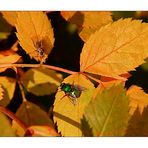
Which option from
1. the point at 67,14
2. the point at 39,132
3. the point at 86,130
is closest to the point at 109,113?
the point at 86,130

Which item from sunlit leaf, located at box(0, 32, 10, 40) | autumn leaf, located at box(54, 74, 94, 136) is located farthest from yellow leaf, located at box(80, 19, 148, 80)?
sunlit leaf, located at box(0, 32, 10, 40)

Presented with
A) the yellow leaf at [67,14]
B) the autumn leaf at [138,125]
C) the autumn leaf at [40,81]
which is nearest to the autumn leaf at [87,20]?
the yellow leaf at [67,14]

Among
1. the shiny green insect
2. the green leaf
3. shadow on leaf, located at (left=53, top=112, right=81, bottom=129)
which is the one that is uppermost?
the shiny green insect

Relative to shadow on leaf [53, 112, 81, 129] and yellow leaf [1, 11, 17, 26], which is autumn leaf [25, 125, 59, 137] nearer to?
shadow on leaf [53, 112, 81, 129]

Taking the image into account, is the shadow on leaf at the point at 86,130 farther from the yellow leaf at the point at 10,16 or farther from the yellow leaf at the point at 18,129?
the yellow leaf at the point at 10,16

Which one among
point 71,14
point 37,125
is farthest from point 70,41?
point 37,125
